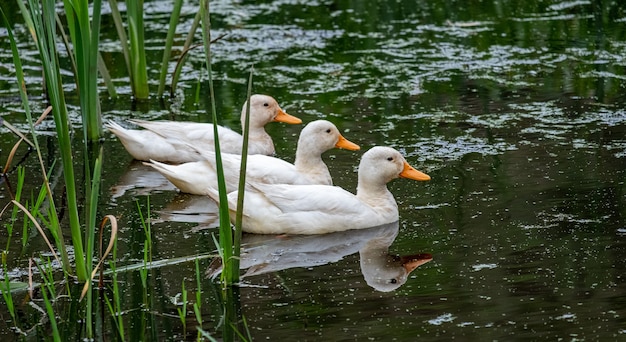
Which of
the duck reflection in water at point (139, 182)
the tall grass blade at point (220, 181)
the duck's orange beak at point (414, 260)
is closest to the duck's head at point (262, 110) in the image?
the duck reflection in water at point (139, 182)

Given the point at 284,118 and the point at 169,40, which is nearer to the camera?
the point at 284,118

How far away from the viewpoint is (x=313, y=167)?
8.04 meters

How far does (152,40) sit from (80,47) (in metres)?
7.41

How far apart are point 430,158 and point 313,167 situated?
0.99 metres

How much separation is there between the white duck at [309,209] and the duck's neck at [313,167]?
663 millimetres

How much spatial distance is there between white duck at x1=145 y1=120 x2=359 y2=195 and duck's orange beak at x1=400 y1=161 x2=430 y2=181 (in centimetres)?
69

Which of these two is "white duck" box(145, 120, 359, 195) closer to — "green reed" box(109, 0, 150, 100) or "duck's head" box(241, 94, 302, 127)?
"duck's head" box(241, 94, 302, 127)

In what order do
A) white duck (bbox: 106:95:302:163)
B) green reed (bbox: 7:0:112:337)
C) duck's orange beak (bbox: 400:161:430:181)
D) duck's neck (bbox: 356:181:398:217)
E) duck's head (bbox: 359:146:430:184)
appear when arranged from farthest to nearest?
white duck (bbox: 106:95:302:163)
duck's orange beak (bbox: 400:161:430:181)
duck's head (bbox: 359:146:430:184)
duck's neck (bbox: 356:181:398:217)
green reed (bbox: 7:0:112:337)

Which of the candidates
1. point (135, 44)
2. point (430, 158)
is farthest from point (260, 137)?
point (135, 44)

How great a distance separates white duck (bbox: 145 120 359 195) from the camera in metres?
7.88

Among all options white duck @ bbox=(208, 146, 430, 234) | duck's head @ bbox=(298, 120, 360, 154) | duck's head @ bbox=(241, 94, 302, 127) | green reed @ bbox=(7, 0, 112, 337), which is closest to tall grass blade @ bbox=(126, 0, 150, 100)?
duck's head @ bbox=(241, 94, 302, 127)

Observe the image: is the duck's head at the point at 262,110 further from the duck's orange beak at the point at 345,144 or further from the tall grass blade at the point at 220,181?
the tall grass blade at the point at 220,181

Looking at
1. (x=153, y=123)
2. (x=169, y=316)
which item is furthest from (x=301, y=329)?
(x=153, y=123)

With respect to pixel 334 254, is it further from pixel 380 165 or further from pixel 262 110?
pixel 262 110
